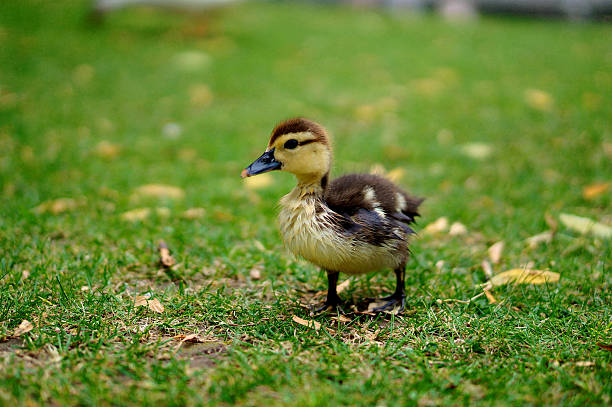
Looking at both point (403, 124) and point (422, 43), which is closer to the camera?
point (403, 124)

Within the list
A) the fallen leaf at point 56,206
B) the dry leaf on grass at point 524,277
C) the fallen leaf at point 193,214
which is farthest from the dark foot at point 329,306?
the fallen leaf at point 56,206

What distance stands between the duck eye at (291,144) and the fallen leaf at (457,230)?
1.74 metres

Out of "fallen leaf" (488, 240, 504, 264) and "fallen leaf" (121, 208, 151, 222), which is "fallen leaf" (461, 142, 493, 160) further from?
"fallen leaf" (121, 208, 151, 222)

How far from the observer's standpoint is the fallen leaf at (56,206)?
421cm

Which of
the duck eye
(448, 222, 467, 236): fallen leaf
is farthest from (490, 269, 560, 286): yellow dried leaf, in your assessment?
the duck eye

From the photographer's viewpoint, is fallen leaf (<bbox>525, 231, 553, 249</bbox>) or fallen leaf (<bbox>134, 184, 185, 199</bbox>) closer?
fallen leaf (<bbox>525, 231, 553, 249</bbox>)

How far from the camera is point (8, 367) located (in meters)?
2.34

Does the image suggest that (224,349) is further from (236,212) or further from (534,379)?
(236,212)

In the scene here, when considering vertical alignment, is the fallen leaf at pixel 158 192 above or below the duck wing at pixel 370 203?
below

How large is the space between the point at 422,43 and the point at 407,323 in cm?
878

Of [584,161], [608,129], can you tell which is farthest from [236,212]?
[608,129]

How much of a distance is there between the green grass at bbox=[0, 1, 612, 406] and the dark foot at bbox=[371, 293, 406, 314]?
57 mm

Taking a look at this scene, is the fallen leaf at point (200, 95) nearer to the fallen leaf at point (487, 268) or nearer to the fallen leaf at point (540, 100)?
the fallen leaf at point (540, 100)

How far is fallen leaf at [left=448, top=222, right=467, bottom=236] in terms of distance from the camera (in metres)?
4.12
